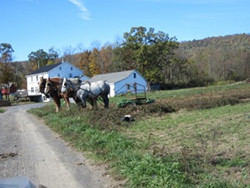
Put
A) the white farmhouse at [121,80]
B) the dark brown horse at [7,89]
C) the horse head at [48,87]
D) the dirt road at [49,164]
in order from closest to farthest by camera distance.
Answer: the dirt road at [49,164]
the horse head at [48,87]
the white farmhouse at [121,80]
the dark brown horse at [7,89]

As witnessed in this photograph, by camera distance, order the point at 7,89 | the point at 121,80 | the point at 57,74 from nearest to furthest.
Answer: the point at 121,80 → the point at 57,74 → the point at 7,89

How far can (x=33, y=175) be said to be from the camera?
23.4 ft

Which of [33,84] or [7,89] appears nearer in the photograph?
[7,89]

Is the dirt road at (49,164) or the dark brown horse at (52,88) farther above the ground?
the dark brown horse at (52,88)

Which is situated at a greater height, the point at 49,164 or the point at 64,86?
the point at 64,86

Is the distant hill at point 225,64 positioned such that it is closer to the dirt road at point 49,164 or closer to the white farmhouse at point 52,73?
the white farmhouse at point 52,73

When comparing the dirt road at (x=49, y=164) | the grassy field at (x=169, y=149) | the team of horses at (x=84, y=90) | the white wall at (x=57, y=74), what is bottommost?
the dirt road at (x=49, y=164)

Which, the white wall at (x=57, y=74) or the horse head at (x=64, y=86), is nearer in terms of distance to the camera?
the horse head at (x=64, y=86)

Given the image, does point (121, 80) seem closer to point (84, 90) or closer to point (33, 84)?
point (33, 84)

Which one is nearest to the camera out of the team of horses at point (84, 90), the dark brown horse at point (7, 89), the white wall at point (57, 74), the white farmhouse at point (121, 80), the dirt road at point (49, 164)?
the dirt road at point (49, 164)

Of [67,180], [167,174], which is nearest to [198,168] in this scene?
[167,174]

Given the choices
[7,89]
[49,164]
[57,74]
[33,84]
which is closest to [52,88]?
[49,164]

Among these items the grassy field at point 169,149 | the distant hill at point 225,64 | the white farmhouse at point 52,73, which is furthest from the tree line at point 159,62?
the grassy field at point 169,149

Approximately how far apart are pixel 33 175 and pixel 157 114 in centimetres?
913
